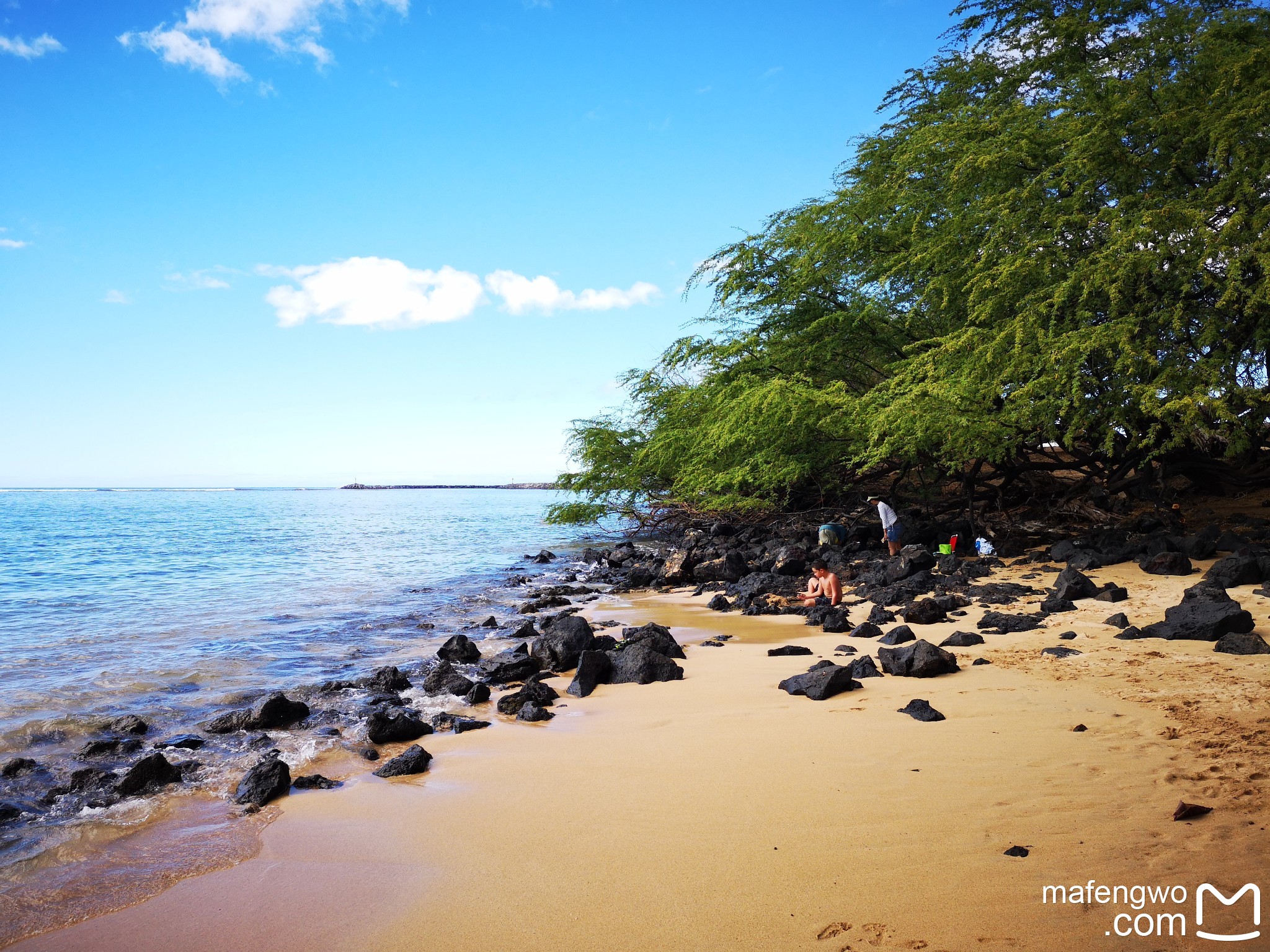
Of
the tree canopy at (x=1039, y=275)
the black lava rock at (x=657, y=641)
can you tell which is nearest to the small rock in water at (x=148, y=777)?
the black lava rock at (x=657, y=641)

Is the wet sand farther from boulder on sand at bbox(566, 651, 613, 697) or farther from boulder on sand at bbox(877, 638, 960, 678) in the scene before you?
boulder on sand at bbox(566, 651, 613, 697)

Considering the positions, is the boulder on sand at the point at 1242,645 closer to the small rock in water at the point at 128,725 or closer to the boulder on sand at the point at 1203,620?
the boulder on sand at the point at 1203,620

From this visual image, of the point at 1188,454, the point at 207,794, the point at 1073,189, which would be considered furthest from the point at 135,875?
the point at 1188,454

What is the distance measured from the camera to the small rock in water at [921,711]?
573cm

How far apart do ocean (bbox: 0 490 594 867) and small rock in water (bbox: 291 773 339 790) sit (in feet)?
2.27

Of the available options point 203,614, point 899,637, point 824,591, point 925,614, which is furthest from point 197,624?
point 925,614

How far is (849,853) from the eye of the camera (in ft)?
12.2

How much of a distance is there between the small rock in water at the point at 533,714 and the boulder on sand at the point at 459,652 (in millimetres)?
3097

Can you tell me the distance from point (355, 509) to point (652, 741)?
8312 cm

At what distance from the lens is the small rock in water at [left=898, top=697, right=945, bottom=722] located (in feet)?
18.8

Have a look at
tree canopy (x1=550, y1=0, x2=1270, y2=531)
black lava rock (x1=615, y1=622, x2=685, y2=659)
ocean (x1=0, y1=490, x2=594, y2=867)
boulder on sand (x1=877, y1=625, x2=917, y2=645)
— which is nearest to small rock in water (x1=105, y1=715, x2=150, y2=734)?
ocean (x1=0, y1=490, x2=594, y2=867)

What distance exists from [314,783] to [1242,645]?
8.33 meters

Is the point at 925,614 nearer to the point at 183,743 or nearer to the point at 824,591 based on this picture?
the point at 824,591

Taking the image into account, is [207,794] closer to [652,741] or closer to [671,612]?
[652,741]
